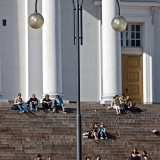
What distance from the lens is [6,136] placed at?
126 ft

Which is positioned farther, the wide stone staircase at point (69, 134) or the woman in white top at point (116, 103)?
the woman in white top at point (116, 103)

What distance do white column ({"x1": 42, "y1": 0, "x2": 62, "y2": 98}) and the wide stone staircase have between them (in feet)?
4.39

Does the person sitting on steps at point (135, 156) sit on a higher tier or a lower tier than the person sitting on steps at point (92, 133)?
lower

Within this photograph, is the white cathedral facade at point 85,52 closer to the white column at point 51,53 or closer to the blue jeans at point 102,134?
the white column at point 51,53

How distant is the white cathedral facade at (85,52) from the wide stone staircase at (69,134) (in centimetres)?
258

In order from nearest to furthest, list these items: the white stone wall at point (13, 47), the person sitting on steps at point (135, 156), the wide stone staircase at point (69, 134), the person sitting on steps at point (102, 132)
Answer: the person sitting on steps at point (135, 156), the wide stone staircase at point (69, 134), the person sitting on steps at point (102, 132), the white stone wall at point (13, 47)

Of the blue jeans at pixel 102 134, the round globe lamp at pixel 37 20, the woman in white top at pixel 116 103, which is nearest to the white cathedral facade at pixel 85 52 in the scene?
the woman in white top at pixel 116 103

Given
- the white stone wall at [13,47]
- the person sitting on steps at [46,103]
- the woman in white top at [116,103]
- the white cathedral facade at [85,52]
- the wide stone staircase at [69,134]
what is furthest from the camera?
the white stone wall at [13,47]

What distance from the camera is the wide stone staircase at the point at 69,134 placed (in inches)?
1474

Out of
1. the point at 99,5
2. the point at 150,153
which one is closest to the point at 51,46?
the point at 99,5

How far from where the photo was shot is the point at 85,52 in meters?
48.5

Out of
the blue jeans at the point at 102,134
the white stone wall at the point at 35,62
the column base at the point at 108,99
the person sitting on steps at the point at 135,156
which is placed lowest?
the person sitting on steps at the point at 135,156

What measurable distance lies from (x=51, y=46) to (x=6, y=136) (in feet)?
23.7

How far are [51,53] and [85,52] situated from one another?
4401 mm
